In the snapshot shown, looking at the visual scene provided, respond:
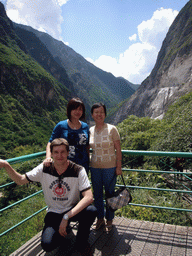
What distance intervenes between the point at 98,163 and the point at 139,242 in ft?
3.90

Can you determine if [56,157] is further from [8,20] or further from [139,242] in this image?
[8,20]

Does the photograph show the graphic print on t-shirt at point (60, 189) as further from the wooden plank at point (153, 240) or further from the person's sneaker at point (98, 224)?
the wooden plank at point (153, 240)

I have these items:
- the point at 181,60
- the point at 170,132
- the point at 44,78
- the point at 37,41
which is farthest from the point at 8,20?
the point at 170,132

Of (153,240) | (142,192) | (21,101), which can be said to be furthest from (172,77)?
(21,101)

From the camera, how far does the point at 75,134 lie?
8.62ft

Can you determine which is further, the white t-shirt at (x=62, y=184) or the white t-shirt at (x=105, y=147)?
the white t-shirt at (x=105, y=147)

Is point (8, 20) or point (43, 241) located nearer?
point (43, 241)

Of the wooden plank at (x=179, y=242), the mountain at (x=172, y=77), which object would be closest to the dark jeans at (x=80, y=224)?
the wooden plank at (x=179, y=242)

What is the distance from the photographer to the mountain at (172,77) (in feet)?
117

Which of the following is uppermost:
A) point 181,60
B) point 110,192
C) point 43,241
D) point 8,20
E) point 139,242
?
point 8,20

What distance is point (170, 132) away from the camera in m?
7.84

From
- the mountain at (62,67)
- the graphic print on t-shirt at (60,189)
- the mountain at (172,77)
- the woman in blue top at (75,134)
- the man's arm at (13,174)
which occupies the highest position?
the mountain at (62,67)

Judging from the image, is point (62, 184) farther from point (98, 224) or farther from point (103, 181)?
point (98, 224)

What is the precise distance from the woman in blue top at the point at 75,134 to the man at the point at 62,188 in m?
0.30
